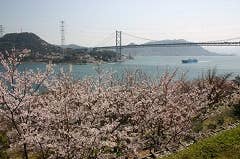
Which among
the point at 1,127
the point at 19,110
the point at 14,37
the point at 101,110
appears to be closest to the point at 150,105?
the point at 101,110

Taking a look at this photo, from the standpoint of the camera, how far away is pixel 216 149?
492 inches

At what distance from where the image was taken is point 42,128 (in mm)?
15227

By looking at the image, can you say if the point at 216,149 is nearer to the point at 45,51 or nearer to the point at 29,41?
the point at 45,51

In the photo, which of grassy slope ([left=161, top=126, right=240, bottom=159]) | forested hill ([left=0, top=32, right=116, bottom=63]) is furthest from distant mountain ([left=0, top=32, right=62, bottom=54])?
grassy slope ([left=161, top=126, right=240, bottom=159])

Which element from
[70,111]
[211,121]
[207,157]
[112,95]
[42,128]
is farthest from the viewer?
[211,121]

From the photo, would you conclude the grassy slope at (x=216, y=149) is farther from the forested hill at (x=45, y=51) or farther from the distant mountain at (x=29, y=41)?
the distant mountain at (x=29, y=41)

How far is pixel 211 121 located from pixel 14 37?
171 meters

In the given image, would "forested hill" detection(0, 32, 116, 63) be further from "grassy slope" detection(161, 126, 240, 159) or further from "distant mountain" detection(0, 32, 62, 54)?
"grassy slope" detection(161, 126, 240, 159)

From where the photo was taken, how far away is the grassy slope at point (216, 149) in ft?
39.8

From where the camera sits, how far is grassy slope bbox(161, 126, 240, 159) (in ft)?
39.8

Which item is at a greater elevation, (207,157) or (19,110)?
(19,110)

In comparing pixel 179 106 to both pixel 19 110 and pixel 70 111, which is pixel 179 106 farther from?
pixel 19 110

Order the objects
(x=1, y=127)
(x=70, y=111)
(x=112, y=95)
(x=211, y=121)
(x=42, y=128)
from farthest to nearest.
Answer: (x=211, y=121) → (x=1, y=127) → (x=112, y=95) → (x=42, y=128) → (x=70, y=111)

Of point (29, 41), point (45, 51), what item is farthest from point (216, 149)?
point (29, 41)
